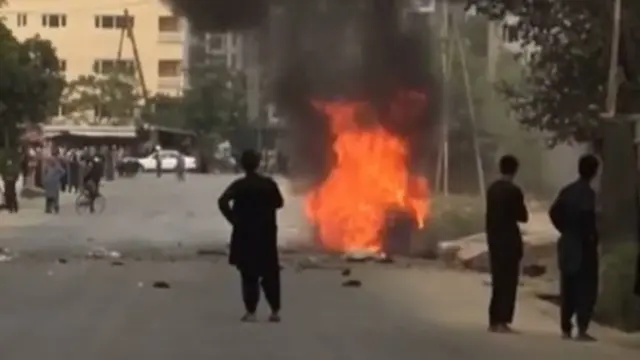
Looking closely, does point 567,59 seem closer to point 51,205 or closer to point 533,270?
point 533,270

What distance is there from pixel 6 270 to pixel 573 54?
8.99 metres

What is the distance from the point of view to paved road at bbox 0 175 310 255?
28547mm

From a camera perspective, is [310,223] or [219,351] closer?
[219,351]

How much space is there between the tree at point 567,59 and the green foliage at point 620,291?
7221 mm

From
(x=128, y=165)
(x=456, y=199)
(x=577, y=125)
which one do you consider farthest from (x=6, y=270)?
(x=128, y=165)

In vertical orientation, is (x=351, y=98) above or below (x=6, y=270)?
above

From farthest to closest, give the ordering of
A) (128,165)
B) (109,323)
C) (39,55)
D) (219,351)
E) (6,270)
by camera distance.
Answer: (128,165) < (39,55) < (6,270) < (109,323) < (219,351)

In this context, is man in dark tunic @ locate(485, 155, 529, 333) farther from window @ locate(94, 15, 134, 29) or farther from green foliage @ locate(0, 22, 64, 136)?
window @ locate(94, 15, 134, 29)

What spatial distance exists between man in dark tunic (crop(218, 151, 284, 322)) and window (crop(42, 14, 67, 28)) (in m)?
90.0

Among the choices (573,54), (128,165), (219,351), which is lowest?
(128,165)

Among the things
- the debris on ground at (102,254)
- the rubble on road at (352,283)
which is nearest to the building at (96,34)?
the debris on ground at (102,254)

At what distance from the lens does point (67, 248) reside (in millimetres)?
26750

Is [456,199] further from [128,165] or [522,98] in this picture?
[128,165]

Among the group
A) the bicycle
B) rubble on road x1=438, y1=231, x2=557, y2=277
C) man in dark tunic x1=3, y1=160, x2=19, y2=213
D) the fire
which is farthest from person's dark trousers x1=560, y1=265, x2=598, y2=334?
the bicycle
